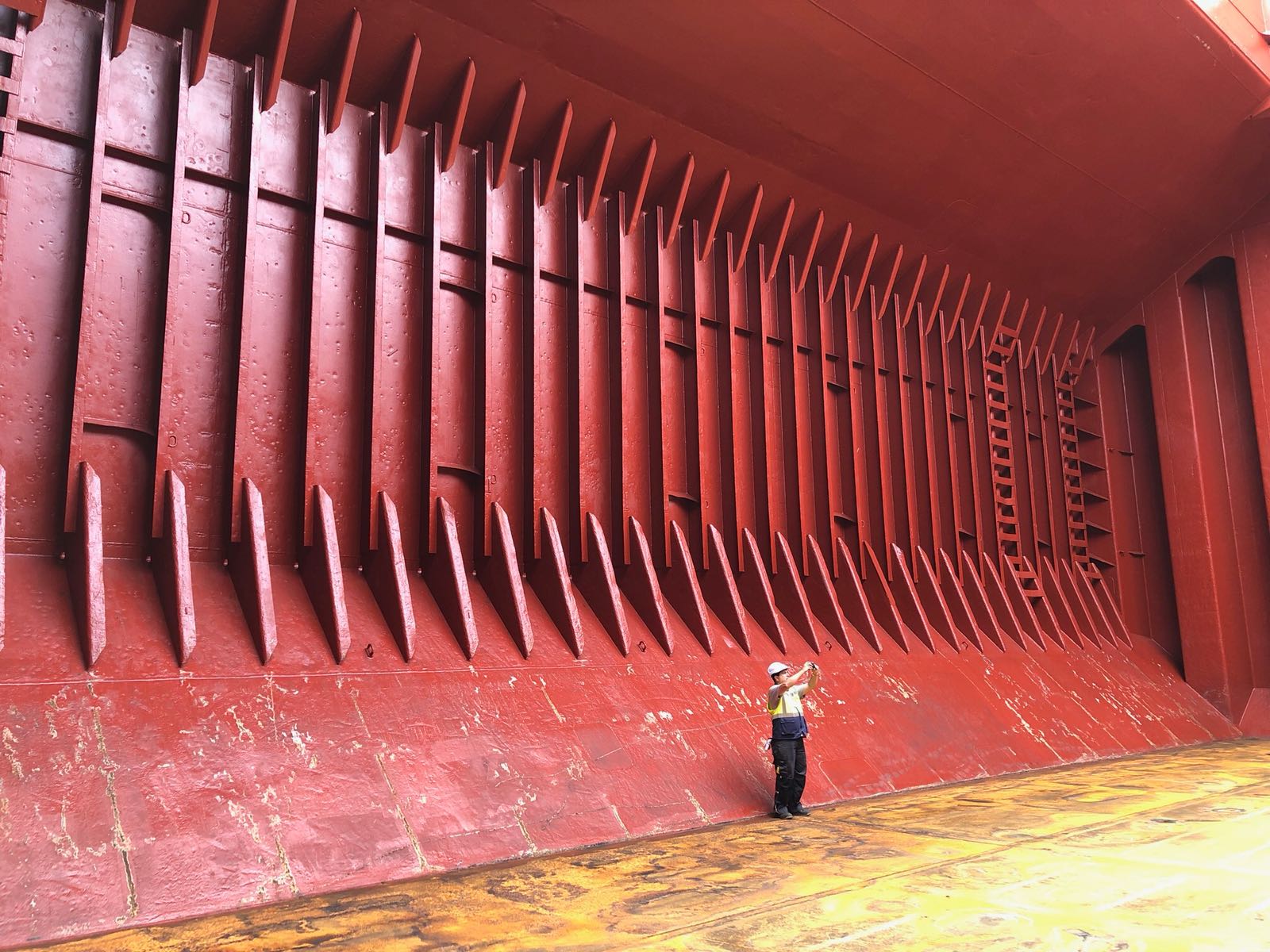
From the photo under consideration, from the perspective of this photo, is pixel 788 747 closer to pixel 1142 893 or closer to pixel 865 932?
pixel 1142 893

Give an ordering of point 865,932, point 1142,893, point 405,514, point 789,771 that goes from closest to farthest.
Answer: point 865,932 → point 1142,893 → point 789,771 → point 405,514

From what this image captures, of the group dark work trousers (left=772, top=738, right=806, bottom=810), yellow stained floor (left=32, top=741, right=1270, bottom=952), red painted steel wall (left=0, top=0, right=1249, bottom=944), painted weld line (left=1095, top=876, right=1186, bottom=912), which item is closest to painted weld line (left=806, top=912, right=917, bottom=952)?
yellow stained floor (left=32, top=741, right=1270, bottom=952)

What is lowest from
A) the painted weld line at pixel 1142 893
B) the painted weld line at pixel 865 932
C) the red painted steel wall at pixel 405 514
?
the painted weld line at pixel 1142 893

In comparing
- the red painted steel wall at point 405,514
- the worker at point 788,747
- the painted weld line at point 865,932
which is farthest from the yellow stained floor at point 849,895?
the red painted steel wall at point 405,514

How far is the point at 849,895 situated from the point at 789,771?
7.59ft

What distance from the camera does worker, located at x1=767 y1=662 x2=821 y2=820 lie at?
6.47m

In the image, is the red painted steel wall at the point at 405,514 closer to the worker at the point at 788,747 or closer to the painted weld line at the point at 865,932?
the worker at the point at 788,747

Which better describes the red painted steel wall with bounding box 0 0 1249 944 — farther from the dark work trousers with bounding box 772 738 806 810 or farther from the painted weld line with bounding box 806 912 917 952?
the painted weld line with bounding box 806 912 917 952

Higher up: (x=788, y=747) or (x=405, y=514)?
(x=405, y=514)

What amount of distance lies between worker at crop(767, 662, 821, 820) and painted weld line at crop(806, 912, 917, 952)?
2.62 metres

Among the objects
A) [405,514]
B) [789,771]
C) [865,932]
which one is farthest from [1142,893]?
[405,514]

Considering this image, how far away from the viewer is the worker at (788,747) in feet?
21.2

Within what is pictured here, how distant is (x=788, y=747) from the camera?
6.50 metres

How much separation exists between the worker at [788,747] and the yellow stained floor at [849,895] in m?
0.21
